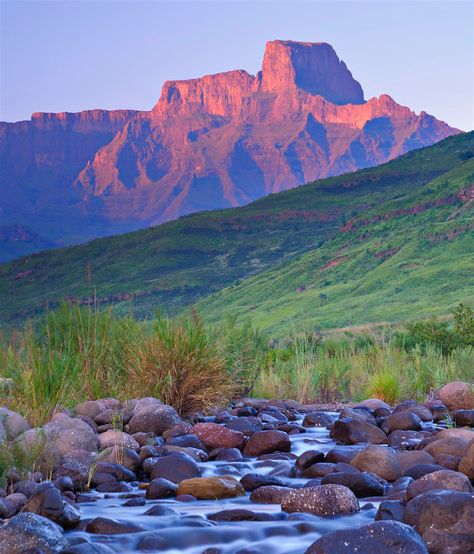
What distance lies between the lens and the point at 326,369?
12.7 meters

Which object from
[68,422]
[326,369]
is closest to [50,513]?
[68,422]

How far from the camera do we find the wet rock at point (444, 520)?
4.93 m

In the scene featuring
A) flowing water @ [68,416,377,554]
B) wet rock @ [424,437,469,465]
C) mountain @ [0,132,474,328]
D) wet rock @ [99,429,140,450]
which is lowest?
flowing water @ [68,416,377,554]

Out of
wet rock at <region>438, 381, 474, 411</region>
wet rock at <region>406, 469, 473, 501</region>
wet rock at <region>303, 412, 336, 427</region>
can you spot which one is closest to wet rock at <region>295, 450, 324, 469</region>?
wet rock at <region>406, 469, 473, 501</region>

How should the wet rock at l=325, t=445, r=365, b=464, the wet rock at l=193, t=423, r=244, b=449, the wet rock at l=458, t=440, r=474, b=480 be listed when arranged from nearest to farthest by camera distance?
the wet rock at l=458, t=440, r=474, b=480, the wet rock at l=325, t=445, r=365, b=464, the wet rock at l=193, t=423, r=244, b=449

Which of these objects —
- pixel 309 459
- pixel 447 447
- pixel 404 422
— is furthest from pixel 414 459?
pixel 404 422

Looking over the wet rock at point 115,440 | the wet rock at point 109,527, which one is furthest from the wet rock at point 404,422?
the wet rock at point 109,527

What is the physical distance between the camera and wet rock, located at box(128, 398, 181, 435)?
337 inches

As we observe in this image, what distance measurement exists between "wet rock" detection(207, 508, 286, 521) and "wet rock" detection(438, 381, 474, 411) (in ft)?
17.0

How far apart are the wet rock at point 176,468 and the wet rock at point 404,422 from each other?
274 cm

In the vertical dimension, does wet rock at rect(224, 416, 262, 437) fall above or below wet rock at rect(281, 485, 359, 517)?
above

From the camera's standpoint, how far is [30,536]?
16.0 ft

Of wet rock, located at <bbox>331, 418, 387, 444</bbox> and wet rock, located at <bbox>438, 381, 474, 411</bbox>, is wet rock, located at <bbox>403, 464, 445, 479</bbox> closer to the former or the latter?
wet rock, located at <bbox>331, 418, 387, 444</bbox>

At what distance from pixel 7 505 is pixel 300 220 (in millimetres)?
80571
